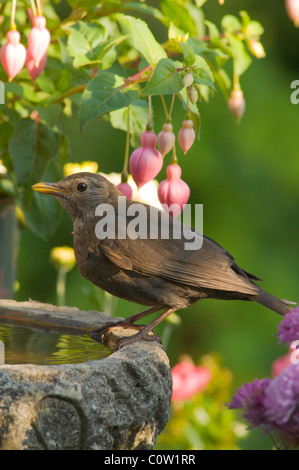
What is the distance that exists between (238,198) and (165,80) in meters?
3.21

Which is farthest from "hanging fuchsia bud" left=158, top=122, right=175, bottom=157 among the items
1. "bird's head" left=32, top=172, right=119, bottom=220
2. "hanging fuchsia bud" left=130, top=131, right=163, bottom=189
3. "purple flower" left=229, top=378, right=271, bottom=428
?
"purple flower" left=229, top=378, right=271, bottom=428

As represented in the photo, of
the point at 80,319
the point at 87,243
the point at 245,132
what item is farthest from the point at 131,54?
the point at 245,132

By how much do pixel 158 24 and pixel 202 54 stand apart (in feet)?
9.47

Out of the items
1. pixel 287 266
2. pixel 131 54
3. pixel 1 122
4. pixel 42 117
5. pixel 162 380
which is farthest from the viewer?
pixel 287 266

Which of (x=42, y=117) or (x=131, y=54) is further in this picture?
(x=131, y=54)

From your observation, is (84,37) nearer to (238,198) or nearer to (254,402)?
Answer: (254,402)

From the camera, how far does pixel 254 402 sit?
1.73 m

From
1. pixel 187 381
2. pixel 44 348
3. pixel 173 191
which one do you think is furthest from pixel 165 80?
pixel 187 381

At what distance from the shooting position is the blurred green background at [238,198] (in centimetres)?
519

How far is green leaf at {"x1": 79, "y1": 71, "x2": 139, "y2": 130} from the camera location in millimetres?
2252

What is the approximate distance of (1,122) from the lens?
284 centimetres
